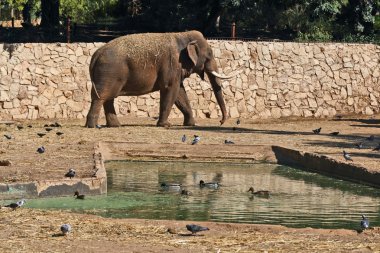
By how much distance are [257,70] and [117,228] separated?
20766 millimetres

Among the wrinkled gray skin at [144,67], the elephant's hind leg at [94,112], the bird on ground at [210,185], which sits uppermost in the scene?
the wrinkled gray skin at [144,67]

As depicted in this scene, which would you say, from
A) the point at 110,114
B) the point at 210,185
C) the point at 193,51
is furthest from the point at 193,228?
the point at 193,51

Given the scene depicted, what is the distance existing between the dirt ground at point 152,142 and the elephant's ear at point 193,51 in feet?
5.64

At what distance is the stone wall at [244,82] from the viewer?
30.5 m

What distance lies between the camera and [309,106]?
33.2m

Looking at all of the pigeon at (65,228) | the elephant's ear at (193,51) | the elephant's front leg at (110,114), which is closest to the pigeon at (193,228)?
the pigeon at (65,228)

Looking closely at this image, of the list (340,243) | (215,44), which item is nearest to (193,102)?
(215,44)

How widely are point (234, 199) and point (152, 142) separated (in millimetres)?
6593

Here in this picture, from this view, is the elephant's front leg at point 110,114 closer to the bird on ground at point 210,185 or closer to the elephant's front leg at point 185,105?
the elephant's front leg at point 185,105

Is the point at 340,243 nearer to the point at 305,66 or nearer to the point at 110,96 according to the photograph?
the point at 110,96

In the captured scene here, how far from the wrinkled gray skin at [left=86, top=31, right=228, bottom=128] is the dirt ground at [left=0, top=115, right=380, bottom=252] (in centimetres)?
82

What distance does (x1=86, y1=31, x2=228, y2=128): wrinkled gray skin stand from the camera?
86.6 ft

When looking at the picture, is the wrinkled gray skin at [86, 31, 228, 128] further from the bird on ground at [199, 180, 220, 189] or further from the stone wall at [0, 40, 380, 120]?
the bird on ground at [199, 180, 220, 189]

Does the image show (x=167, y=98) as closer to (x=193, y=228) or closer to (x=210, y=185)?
(x=210, y=185)
